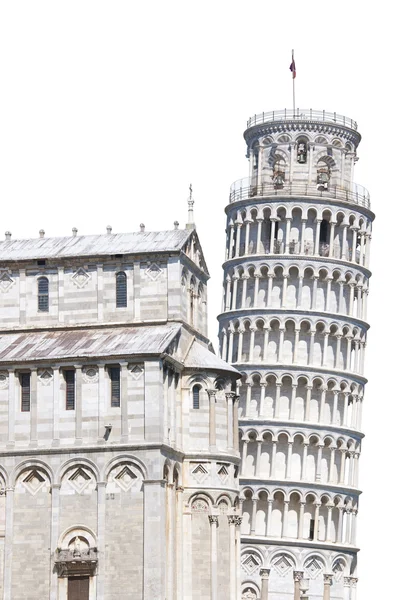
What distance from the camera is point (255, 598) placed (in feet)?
472

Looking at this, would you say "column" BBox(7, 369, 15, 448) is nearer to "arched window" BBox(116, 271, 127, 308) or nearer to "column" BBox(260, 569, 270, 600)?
"arched window" BBox(116, 271, 127, 308)

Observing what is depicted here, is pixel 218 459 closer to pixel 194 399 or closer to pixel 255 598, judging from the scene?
pixel 194 399

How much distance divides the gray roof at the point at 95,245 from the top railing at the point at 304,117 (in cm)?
4417

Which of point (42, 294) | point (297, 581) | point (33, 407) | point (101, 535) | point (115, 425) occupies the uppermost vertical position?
point (42, 294)

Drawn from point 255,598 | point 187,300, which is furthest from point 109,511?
point 255,598

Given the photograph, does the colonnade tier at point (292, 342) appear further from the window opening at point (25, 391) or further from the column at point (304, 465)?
the window opening at point (25, 391)

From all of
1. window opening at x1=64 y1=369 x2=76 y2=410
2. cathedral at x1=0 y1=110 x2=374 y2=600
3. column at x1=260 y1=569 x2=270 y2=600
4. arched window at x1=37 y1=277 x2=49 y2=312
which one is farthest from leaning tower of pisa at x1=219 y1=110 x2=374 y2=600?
window opening at x1=64 y1=369 x2=76 y2=410

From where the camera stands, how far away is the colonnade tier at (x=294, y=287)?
14762 centimetres

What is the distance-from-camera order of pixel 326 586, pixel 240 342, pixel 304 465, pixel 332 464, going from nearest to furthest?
pixel 326 586, pixel 304 465, pixel 332 464, pixel 240 342

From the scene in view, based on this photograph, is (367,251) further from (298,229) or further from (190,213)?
(190,213)

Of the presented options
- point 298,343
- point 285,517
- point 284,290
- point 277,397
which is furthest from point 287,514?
point 284,290

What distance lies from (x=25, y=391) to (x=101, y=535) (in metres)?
9.30

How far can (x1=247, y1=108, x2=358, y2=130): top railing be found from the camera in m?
151

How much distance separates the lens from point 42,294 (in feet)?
356
